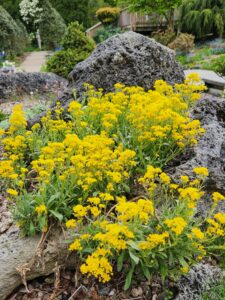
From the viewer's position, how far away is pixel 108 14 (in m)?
23.0

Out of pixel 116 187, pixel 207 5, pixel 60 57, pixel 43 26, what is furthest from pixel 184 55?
pixel 116 187

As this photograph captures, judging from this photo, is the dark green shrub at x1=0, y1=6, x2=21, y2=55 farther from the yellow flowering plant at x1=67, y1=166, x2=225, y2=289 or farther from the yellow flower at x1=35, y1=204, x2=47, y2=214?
the yellow flowering plant at x1=67, y1=166, x2=225, y2=289

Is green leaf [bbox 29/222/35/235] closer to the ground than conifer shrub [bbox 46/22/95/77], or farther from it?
farther from it

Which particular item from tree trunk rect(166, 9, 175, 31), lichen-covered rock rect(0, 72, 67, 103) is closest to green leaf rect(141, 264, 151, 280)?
lichen-covered rock rect(0, 72, 67, 103)

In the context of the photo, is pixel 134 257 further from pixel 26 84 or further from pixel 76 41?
pixel 76 41

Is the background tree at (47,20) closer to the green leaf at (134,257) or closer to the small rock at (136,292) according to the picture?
the small rock at (136,292)

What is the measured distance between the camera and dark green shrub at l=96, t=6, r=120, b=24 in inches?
899

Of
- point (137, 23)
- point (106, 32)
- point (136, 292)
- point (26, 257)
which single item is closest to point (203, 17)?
point (137, 23)

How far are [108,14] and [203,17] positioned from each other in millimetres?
6892

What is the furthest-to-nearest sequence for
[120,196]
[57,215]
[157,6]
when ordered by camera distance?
[157,6]
[120,196]
[57,215]

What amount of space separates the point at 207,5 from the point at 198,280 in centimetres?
1805

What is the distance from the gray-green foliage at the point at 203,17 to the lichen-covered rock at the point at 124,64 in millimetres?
13522

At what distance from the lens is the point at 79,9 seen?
89.5ft

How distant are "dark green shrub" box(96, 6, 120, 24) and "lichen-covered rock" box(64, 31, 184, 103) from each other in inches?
727
